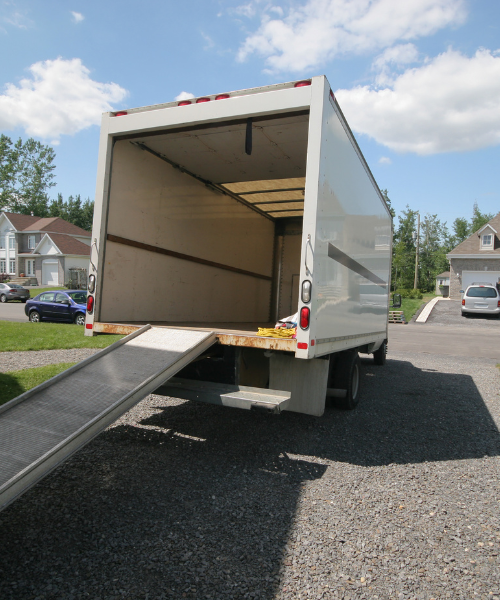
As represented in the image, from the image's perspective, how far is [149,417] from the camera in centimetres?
549

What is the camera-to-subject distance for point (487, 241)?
106 ft

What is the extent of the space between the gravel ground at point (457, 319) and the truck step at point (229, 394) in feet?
58.6

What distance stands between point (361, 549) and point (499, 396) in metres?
5.71

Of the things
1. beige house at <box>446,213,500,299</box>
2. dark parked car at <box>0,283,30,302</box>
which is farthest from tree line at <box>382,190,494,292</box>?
dark parked car at <box>0,283,30,302</box>

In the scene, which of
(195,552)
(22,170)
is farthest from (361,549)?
(22,170)

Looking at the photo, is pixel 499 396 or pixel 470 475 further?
pixel 499 396

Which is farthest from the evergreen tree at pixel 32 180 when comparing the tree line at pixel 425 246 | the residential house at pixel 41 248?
the tree line at pixel 425 246

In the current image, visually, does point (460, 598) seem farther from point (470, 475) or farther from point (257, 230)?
point (257, 230)

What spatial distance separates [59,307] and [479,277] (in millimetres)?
27440

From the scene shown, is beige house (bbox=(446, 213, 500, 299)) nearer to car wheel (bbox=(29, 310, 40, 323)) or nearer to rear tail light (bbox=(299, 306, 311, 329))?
car wheel (bbox=(29, 310, 40, 323))

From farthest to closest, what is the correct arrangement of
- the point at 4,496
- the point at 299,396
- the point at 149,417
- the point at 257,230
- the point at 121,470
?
the point at 257,230 → the point at 149,417 → the point at 299,396 → the point at 121,470 → the point at 4,496

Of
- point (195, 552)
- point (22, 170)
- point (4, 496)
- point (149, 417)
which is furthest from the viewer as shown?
point (22, 170)

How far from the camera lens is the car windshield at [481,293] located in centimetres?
2298

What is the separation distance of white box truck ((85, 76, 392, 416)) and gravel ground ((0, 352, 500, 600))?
2.09ft
